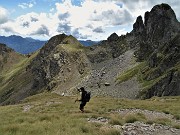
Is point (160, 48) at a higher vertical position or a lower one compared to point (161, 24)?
lower

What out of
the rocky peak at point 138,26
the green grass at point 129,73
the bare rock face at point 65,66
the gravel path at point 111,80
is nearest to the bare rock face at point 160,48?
the rocky peak at point 138,26

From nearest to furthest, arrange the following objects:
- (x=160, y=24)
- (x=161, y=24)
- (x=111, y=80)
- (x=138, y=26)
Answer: (x=111, y=80) → (x=161, y=24) → (x=160, y=24) → (x=138, y=26)

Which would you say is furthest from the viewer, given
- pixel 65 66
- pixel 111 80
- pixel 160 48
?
pixel 65 66

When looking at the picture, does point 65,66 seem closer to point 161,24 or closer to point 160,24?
point 160,24

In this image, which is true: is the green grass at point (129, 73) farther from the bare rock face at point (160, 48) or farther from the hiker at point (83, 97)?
the hiker at point (83, 97)

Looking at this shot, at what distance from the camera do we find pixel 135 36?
196 m

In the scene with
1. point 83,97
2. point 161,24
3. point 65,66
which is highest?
point 161,24

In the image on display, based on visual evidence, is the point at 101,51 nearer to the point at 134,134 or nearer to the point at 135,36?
the point at 135,36

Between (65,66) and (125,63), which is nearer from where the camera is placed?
(125,63)

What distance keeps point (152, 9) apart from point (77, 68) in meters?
50.8

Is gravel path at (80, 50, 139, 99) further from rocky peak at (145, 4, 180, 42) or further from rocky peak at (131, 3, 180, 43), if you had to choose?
rocky peak at (145, 4, 180, 42)

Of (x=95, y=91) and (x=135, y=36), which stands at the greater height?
(x=135, y=36)

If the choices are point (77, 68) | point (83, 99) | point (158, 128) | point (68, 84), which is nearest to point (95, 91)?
point (68, 84)

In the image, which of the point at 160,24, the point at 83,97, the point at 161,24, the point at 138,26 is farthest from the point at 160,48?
the point at 83,97
